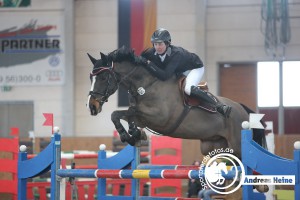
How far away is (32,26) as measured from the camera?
1452cm

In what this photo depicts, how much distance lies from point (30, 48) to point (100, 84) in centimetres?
946

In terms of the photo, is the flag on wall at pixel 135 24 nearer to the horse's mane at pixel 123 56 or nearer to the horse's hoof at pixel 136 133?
the horse's mane at pixel 123 56

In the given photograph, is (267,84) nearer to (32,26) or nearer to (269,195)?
(32,26)

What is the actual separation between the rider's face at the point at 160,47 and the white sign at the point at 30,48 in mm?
8974

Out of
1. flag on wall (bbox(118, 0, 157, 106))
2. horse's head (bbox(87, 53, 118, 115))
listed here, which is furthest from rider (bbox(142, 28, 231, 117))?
flag on wall (bbox(118, 0, 157, 106))

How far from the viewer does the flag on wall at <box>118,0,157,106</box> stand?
46.0 feet

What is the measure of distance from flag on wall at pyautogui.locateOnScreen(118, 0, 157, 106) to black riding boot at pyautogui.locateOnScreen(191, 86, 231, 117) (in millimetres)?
8109

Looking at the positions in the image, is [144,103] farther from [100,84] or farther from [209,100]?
[209,100]

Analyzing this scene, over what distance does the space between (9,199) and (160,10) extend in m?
6.94

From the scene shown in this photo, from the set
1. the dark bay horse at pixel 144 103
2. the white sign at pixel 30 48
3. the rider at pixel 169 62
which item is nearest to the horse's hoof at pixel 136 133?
the dark bay horse at pixel 144 103

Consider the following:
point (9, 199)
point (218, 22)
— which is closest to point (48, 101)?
point (218, 22)

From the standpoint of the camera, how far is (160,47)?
561cm

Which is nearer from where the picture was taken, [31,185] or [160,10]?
[31,185]

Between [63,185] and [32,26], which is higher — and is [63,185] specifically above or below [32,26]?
below
